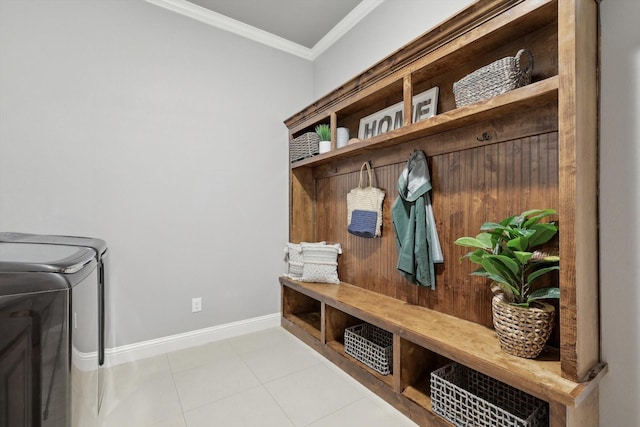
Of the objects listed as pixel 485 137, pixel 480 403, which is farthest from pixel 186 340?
pixel 485 137

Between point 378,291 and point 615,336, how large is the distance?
4.28ft

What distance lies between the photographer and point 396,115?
2.13 meters

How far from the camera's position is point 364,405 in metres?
1.73

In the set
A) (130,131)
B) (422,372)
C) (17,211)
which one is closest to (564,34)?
(422,372)

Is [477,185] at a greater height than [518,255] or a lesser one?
greater

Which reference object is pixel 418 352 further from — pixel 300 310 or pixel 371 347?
pixel 300 310

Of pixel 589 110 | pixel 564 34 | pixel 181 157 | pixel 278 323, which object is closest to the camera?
pixel 564 34

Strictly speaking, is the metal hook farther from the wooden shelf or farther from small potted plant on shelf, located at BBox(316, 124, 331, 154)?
small potted plant on shelf, located at BBox(316, 124, 331, 154)

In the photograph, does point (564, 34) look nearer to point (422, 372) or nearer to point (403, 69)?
point (403, 69)

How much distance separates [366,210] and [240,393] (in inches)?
58.2

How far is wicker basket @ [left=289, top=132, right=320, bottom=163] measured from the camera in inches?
106

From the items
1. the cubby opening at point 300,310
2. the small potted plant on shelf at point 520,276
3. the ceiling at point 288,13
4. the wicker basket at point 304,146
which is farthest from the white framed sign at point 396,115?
the cubby opening at point 300,310

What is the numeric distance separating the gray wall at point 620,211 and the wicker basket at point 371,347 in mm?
976

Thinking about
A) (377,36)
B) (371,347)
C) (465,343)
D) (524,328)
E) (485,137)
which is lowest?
(371,347)
